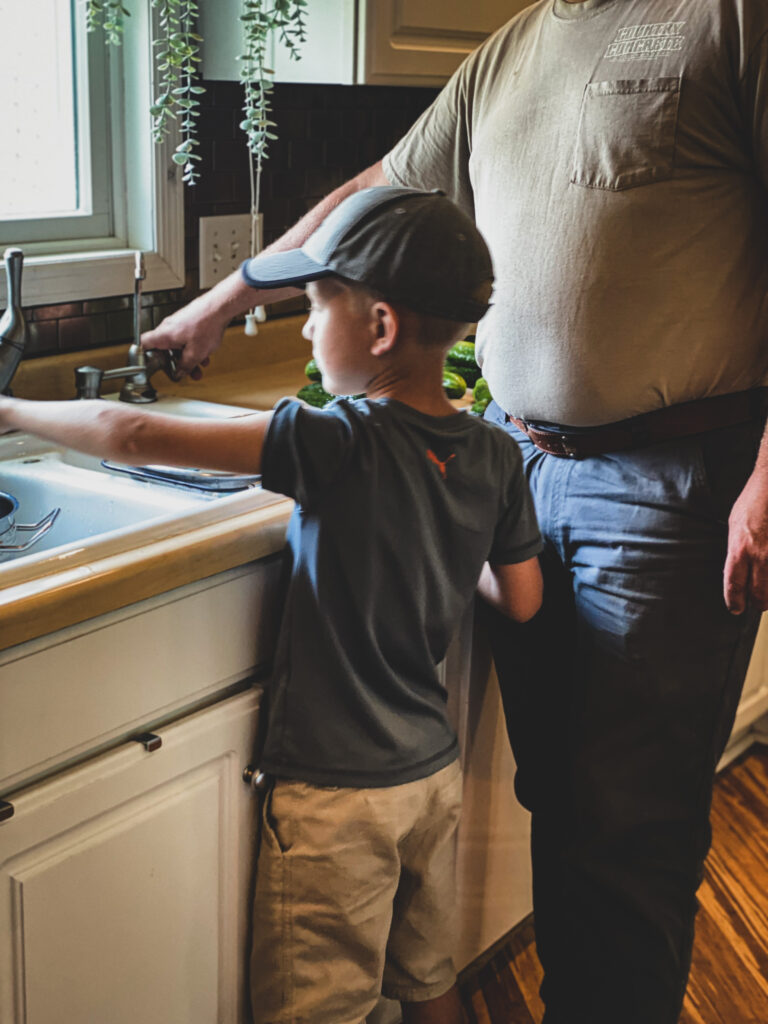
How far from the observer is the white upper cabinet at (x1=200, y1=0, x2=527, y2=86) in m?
1.78

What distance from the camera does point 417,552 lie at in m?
1.15

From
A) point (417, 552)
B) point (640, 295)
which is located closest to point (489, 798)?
point (417, 552)

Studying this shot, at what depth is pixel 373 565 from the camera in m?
1.12

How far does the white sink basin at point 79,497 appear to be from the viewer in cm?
128

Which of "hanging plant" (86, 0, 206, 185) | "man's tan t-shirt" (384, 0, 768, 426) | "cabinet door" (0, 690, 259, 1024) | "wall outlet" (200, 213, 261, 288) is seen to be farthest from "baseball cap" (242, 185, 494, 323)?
"wall outlet" (200, 213, 261, 288)

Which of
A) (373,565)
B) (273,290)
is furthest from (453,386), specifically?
(373,565)

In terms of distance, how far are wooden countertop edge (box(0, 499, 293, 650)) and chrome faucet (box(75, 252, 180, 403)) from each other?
0.50 m

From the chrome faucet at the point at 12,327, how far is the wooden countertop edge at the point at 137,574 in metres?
0.49

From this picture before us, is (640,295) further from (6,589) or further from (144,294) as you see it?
(144,294)

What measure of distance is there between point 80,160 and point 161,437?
989mm

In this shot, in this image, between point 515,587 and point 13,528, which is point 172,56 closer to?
point 13,528

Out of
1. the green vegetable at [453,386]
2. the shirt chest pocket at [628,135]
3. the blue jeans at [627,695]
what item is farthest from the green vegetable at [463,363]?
the shirt chest pocket at [628,135]

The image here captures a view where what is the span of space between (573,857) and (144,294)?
1141 millimetres

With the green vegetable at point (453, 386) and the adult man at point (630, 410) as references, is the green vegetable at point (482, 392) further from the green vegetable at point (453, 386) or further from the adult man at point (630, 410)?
the adult man at point (630, 410)
